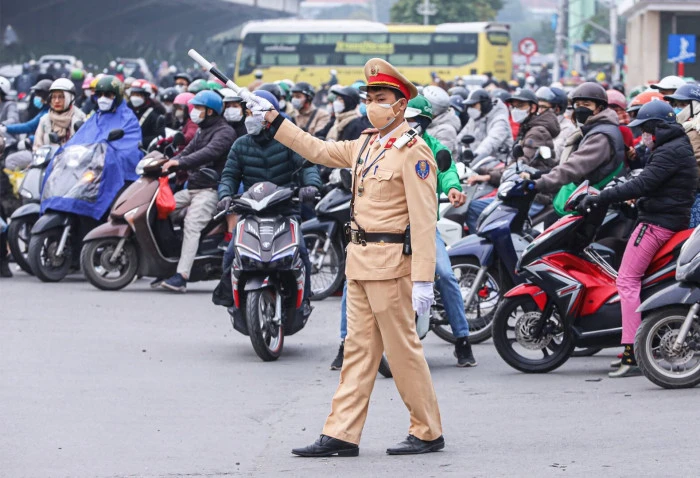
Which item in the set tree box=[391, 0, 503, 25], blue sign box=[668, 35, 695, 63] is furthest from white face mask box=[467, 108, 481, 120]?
tree box=[391, 0, 503, 25]

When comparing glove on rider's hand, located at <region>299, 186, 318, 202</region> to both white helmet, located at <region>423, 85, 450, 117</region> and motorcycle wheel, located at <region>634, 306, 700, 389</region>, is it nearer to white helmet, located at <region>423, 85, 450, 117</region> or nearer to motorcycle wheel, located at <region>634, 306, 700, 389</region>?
white helmet, located at <region>423, 85, 450, 117</region>

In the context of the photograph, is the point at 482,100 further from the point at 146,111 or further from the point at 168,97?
the point at 168,97

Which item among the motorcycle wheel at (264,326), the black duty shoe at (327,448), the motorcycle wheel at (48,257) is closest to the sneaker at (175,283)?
the motorcycle wheel at (48,257)

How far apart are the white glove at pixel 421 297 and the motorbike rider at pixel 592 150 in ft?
10.7

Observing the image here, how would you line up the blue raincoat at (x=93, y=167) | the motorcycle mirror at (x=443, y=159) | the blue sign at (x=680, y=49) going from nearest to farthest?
the motorcycle mirror at (x=443, y=159) → the blue raincoat at (x=93, y=167) → the blue sign at (x=680, y=49)

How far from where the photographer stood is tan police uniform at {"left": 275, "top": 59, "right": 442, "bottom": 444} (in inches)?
250

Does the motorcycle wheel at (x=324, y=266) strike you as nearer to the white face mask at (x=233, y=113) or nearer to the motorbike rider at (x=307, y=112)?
the white face mask at (x=233, y=113)

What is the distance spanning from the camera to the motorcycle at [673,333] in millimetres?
7949

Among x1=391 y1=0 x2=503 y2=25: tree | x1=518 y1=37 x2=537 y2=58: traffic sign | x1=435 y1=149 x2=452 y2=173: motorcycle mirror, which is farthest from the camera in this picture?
x1=391 y1=0 x2=503 y2=25: tree

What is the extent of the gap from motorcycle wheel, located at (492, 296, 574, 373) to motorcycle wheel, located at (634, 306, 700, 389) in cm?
78

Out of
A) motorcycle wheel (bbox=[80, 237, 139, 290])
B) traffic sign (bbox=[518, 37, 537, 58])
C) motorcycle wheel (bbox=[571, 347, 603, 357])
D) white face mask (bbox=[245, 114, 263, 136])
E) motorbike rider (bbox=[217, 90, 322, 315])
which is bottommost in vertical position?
motorcycle wheel (bbox=[571, 347, 603, 357])

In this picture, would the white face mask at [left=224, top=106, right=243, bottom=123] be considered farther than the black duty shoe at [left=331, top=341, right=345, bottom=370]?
Yes

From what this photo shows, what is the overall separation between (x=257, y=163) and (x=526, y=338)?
2422 millimetres

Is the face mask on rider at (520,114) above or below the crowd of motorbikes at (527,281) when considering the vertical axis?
above
